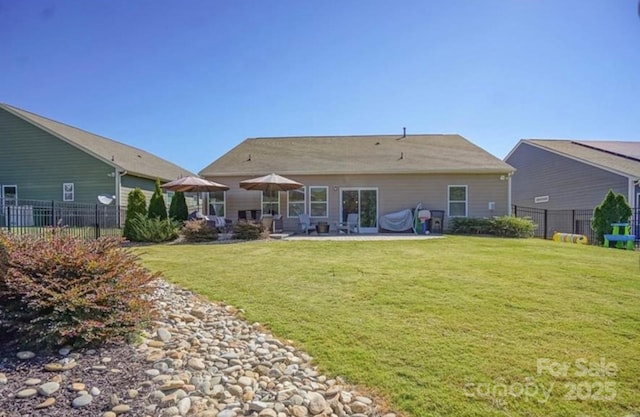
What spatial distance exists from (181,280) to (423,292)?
3.99 metres

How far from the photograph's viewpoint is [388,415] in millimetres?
2273

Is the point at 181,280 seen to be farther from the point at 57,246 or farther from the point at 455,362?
the point at 455,362

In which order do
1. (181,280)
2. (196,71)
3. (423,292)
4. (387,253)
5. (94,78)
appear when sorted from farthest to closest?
(94,78)
(196,71)
(387,253)
(181,280)
(423,292)

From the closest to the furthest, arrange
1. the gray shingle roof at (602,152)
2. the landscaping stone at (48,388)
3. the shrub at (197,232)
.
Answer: the landscaping stone at (48,388)
the shrub at (197,232)
the gray shingle roof at (602,152)

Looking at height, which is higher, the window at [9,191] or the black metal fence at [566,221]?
the window at [9,191]

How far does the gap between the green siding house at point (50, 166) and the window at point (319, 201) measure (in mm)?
9576

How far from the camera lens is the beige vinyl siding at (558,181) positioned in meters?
14.9

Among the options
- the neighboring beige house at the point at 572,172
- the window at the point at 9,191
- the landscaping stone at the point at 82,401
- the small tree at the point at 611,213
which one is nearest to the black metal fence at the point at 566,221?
the neighboring beige house at the point at 572,172

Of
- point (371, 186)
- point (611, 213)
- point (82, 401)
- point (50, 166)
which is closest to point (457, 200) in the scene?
point (371, 186)

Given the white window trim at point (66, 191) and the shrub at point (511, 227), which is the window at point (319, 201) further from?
the white window trim at point (66, 191)

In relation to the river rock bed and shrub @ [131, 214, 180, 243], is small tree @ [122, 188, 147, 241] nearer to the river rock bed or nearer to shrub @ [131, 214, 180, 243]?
shrub @ [131, 214, 180, 243]

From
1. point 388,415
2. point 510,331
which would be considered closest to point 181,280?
point 388,415

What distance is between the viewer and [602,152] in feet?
57.7

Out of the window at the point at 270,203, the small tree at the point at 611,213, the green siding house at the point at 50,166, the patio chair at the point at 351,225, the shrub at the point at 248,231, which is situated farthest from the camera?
the green siding house at the point at 50,166
